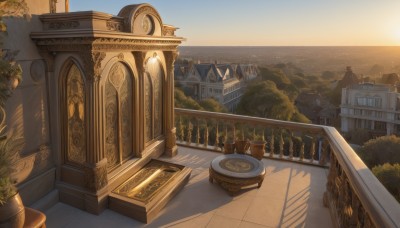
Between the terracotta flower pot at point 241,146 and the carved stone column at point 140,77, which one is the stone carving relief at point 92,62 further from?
the terracotta flower pot at point 241,146

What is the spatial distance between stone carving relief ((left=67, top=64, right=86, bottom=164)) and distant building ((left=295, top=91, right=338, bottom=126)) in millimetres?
45140

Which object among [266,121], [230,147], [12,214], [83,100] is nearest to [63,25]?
[83,100]

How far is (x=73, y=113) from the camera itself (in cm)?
505

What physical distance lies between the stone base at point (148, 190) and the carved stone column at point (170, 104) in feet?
3.16

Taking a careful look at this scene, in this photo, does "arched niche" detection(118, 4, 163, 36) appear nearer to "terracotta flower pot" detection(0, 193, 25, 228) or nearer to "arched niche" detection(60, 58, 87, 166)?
"arched niche" detection(60, 58, 87, 166)

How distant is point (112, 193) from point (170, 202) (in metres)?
0.98

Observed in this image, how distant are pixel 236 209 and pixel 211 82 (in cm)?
4383

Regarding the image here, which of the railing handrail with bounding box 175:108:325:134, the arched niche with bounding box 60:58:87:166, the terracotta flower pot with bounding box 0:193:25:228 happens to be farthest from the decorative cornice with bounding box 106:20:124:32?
the railing handrail with bounding box 175:108:325:134

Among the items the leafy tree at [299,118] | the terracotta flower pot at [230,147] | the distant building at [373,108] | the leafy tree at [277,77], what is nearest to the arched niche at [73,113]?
the terracotta flower pot at [230,147]

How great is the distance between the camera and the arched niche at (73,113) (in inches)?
193

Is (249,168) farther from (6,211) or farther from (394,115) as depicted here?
(394,115)

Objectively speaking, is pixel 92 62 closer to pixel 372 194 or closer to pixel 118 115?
pixel 118 115

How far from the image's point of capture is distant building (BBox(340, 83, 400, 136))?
1394 inches

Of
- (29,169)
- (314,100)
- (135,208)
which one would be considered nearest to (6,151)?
(29,169)
